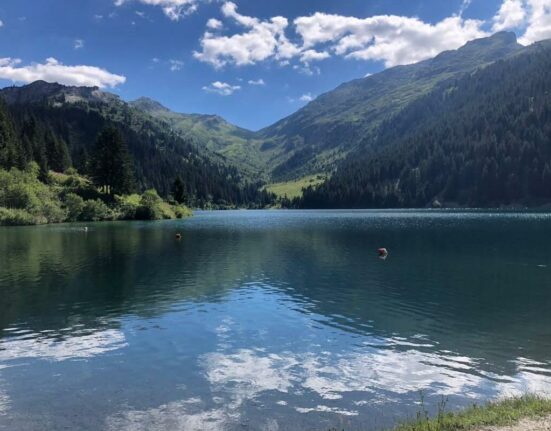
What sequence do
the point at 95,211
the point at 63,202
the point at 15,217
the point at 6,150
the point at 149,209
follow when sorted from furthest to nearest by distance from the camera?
1. the point at 149,209
2. the point at 95,211
3. the point at 63,202
4. the point at 6,150
5. the point at 15,217

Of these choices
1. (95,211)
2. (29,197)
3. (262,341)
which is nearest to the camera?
(262,341)

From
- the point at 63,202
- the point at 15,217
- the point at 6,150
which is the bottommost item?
the point at 15,217

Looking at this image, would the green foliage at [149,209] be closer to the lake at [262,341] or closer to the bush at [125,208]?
the bush at [125,208]

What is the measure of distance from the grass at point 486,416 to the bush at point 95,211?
16086cm

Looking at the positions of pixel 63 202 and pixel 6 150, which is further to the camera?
pixel 63 202

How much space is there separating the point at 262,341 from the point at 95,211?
149m

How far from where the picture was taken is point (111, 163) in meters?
173

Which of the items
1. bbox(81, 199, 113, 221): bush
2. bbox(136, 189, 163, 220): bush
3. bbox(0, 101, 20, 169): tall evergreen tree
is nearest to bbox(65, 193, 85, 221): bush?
bbox(81, 199, 113, 221): bush

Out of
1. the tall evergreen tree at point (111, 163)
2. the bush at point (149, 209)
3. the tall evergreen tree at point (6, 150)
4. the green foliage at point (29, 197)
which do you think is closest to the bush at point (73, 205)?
the green foliage at point (29, 197)

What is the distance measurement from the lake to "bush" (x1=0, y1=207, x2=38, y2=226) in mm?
82078

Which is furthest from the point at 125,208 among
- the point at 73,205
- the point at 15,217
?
the point at 15,217

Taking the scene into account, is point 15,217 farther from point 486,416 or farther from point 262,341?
point 486,416

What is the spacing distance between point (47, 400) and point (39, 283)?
2937 cm

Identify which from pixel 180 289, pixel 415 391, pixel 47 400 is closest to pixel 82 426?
pixel 47 400
